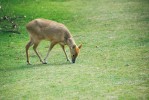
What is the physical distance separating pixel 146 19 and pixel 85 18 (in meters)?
3.26

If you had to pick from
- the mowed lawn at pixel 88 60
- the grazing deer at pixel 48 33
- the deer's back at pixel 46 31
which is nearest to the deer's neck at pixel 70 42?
the grazing deer at pixel 48 33

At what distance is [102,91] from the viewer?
10.6 metres

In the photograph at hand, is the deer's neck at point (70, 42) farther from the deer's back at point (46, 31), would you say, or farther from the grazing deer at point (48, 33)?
the deer's back at point (46, 31)

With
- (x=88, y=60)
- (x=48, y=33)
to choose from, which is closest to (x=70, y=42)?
(x=48, y=33)

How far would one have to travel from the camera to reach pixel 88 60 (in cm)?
1450

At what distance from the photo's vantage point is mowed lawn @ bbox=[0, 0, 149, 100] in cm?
1077

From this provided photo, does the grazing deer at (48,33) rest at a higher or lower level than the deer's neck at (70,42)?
higher

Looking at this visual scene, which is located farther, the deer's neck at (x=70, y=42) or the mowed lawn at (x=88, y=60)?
the deer's neck at (x=70, y=42)

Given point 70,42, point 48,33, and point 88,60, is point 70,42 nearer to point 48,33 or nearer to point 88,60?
point 48,33

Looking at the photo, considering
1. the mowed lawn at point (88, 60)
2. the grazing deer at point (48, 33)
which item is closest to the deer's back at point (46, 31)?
the grazing deer at point (48, 33)

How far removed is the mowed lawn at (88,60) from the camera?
1077 cm

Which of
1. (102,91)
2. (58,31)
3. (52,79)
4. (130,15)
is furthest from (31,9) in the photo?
(102,91)

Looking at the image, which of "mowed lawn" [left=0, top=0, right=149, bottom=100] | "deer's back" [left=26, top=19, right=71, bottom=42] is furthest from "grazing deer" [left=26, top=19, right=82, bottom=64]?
"mowed lawn" [left=0, top=0, right=149, bottom=100]

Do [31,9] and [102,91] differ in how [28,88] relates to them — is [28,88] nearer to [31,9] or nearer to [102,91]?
[102,91]
